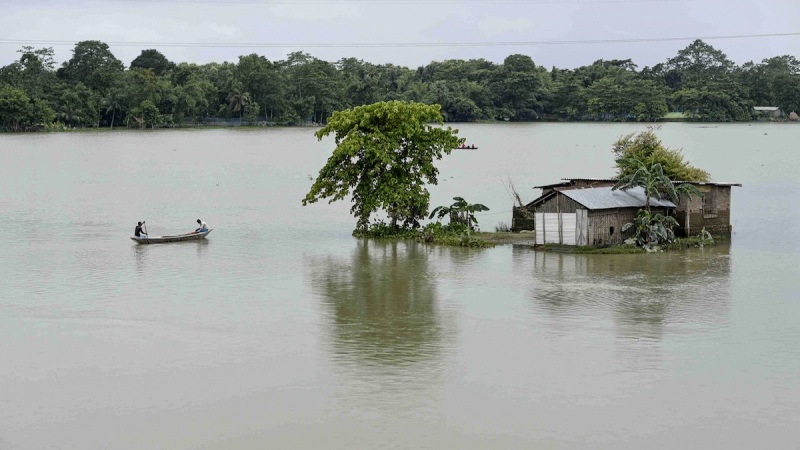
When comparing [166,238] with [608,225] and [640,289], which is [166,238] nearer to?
[608,225]

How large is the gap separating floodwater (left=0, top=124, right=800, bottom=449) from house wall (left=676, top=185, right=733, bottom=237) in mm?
1208

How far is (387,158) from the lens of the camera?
35.2 meters

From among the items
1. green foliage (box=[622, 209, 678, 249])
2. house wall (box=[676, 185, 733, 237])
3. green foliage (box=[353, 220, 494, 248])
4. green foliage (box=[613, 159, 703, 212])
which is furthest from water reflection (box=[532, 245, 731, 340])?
green foliage (box=[353, 220, 494, 248])

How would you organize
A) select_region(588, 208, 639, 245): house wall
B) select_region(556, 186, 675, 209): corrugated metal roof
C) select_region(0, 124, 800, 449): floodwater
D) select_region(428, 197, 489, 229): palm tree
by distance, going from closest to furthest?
select_region(0, 124, 800, 449): floodwater, select_region(556, 186, 675, 209): corrugated metal roof, select_region(588, 208, 639, 245): house wall, select_region(428, 197, 489, 229): palm tree

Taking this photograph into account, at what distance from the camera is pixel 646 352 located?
2139 centimetres

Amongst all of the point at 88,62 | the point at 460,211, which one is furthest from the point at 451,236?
the point at 88,62

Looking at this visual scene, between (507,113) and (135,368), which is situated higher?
(507,113)

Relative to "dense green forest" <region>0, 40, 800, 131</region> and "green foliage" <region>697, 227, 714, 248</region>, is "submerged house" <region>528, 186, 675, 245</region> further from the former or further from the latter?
"dense green forest" <region>0, 40, 800, 131</region>

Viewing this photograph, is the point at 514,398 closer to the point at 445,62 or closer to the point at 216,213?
the point at 216,213

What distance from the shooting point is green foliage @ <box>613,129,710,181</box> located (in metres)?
35.6

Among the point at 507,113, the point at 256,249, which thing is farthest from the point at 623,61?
the point at 256,249

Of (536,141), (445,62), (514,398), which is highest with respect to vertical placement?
(445,62)

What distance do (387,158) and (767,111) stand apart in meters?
131

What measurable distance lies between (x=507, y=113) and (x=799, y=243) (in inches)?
4665
